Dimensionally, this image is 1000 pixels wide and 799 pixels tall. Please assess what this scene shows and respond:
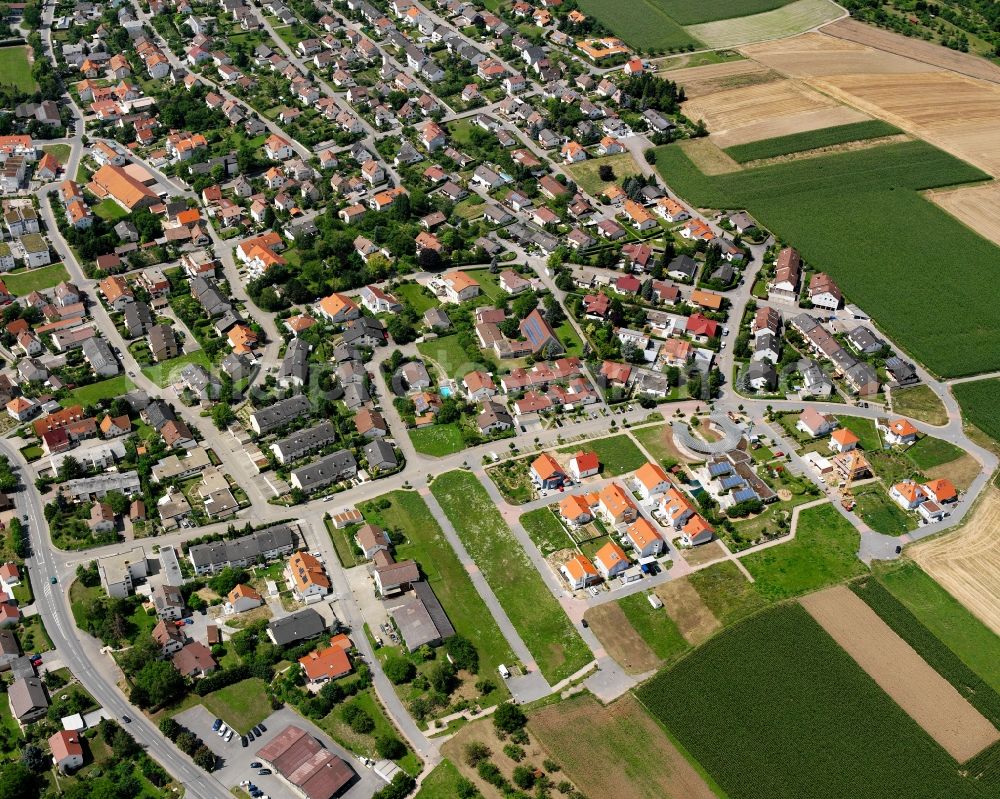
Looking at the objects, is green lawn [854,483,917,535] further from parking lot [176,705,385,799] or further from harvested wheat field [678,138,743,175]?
harvested wheat field [678,138,743,175]

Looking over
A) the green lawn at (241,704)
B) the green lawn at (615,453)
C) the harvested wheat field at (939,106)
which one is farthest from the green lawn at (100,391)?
the harvested wheat field at (939,106)

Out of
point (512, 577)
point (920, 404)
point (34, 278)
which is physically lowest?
point (34, 278)

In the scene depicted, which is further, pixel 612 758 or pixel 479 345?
pixel 479 345

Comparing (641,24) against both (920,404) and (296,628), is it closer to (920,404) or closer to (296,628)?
(920,404)

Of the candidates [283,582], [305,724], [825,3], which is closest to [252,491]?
[283,582]

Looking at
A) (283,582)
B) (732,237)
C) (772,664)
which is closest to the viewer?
(772,664)

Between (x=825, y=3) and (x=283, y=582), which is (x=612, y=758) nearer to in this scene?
(x=283, y=582)

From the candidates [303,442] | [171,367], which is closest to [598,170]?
[171,367]
